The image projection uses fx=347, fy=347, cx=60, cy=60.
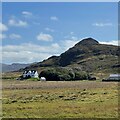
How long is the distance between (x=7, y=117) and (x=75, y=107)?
9.85 meters

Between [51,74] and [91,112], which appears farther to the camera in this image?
[51,74]

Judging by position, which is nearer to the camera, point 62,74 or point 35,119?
point 35,119

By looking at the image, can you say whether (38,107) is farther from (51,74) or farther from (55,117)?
(51,74)

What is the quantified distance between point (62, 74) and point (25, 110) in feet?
449

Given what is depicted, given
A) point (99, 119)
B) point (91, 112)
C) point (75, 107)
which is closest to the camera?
point (99, 119)

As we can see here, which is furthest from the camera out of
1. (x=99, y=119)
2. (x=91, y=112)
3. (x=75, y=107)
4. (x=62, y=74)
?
(x=62, y=74)

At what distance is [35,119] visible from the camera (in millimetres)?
32906

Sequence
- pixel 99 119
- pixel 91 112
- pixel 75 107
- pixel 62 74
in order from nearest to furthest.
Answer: pixel 99 119, pixel 91 112, pixel 75 107, pixel 62 74

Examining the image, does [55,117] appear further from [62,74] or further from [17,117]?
[62,74]

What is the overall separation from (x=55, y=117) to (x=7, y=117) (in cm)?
463

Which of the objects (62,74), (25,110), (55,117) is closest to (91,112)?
(55,117)

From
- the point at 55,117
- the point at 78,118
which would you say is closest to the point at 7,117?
the point at 55,117

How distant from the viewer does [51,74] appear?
17612 centimetres

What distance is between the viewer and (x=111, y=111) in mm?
36656
